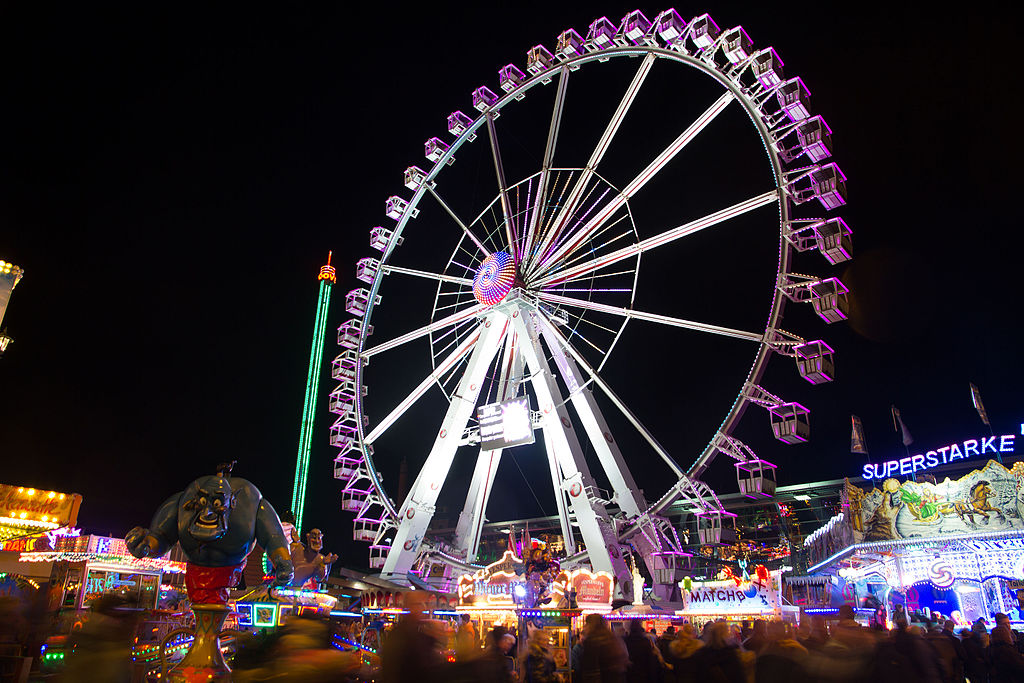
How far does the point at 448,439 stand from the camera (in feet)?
68.4

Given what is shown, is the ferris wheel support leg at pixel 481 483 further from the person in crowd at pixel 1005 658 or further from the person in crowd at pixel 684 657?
the person in crowd at pixel 684 657

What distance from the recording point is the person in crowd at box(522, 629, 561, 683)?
7375 millimetres

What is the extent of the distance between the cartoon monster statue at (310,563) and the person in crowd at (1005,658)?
28.5 ft

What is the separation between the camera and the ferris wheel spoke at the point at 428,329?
70.6ft

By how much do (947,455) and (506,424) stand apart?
582 inches

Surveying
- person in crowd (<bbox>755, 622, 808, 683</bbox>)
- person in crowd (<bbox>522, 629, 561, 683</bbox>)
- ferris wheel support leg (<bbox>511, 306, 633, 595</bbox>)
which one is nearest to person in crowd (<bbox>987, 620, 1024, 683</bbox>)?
person in crowd (<bbox>755, 622, 808, 683</bbox>)

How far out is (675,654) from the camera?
19.8ft

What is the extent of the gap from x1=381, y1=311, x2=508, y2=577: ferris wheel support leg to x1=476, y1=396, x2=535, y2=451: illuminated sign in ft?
3.93

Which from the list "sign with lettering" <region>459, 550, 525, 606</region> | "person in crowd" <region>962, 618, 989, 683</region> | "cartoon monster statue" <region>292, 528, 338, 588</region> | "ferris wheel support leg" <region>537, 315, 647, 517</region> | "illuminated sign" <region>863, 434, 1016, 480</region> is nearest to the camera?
"cartoon monster statue" <region>292, 528, 338, 588</region>

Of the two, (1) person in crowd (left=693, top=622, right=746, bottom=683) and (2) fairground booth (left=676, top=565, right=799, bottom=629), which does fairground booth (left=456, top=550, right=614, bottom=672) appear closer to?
(2) fairground booth (left=676, top=565, right=799, bottom=629)

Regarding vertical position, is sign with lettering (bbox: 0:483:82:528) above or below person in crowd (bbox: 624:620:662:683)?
above

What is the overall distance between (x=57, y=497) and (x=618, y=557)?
20.7m

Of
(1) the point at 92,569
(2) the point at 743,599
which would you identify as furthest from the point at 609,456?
(1) the point at 92,569

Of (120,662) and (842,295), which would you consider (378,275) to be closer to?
(842,295)
